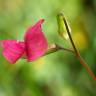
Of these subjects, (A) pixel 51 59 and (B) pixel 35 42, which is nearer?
(B) pixel 35 42

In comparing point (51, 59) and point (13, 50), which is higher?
point (13, 50)

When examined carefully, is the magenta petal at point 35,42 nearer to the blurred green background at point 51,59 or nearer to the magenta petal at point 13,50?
the magenta petal at point 13,50

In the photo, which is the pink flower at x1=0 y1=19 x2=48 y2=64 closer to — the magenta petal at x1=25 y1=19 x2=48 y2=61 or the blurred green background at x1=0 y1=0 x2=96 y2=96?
the magenta petal at x1=25 y1=19 x2=48 y2=61

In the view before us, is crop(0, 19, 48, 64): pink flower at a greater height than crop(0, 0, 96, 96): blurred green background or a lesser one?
greater

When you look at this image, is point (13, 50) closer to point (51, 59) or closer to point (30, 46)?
point (30, 46)

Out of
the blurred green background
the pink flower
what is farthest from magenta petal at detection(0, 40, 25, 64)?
the blurred green background

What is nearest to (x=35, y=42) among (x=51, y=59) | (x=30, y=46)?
(x=30, y=46)

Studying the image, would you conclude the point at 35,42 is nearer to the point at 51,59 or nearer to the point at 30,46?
the point at 30,46

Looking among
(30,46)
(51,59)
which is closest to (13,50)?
(30,46)
